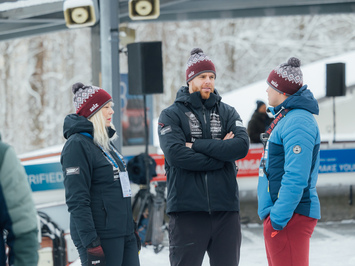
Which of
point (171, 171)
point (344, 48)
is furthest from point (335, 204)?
point (344, 48)

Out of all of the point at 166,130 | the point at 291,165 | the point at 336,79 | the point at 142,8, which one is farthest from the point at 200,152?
the point at 336,79

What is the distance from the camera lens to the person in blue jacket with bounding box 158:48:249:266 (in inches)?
139

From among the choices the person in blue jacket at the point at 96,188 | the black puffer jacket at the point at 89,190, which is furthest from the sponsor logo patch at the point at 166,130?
the black puffer jacket at the point at 89,190

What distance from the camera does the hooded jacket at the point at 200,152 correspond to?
3.54 m

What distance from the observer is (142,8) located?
21.6 ft

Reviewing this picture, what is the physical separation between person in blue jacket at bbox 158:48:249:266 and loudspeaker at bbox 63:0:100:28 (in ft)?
10.8

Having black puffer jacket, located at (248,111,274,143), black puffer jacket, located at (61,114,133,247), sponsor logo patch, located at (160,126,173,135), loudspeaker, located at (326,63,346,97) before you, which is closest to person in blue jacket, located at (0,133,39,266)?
black puffer jacket, located at (61,114,133,247)

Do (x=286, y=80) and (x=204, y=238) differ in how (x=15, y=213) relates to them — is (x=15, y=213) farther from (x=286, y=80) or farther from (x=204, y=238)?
(x=286, y=80)

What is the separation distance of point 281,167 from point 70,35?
19949 millimetres

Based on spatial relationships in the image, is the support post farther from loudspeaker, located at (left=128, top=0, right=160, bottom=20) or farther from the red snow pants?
the red snow pants

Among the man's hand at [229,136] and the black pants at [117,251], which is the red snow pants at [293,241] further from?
the black pants at [117,251]

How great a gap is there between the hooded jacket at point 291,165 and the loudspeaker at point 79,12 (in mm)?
3761

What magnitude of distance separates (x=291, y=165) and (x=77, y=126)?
129 cm

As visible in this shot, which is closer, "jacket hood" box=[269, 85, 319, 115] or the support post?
"jacket hood" box=[269, 85, 319, 115]
